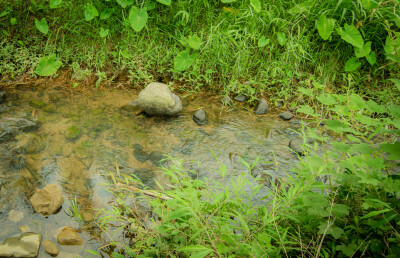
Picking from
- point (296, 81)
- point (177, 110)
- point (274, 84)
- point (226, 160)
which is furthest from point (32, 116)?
point (296, 81)

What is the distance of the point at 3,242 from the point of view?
181 centimetres

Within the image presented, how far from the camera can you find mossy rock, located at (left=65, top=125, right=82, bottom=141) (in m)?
2.89

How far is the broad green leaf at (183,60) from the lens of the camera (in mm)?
3648

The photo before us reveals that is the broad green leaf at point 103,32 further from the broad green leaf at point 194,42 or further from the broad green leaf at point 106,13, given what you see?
the broad green leaf at point 194,42

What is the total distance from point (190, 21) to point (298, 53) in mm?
1599

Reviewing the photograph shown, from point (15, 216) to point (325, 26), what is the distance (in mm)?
3941

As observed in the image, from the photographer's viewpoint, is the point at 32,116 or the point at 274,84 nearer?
the point at 32,116

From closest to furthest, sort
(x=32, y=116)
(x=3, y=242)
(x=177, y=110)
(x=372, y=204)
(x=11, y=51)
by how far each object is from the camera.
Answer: (x=372, y=204), (x=3, y=242), (x=32, y=116), (x=177, y=110), (x=11, y=51)

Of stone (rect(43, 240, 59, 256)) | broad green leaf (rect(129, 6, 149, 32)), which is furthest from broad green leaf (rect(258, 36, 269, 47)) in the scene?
stone (rect(43, 240, 59, 256))

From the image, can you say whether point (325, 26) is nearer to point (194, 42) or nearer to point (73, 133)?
point (194, 42)

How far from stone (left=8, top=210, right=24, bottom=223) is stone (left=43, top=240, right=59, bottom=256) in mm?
332

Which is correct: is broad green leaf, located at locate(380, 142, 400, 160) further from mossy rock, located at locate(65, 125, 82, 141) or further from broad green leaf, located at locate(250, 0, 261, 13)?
broad green leaf, located at locate(250, 0, 261, 13)

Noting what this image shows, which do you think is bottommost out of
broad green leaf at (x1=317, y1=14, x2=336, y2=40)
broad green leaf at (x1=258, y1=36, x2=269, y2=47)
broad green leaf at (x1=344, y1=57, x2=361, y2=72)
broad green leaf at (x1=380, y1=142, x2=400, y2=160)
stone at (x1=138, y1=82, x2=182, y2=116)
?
stone at (x1=138, y1=82, x2=182, y2=116)

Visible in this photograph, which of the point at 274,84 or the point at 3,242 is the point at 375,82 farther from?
the point at 3,242
